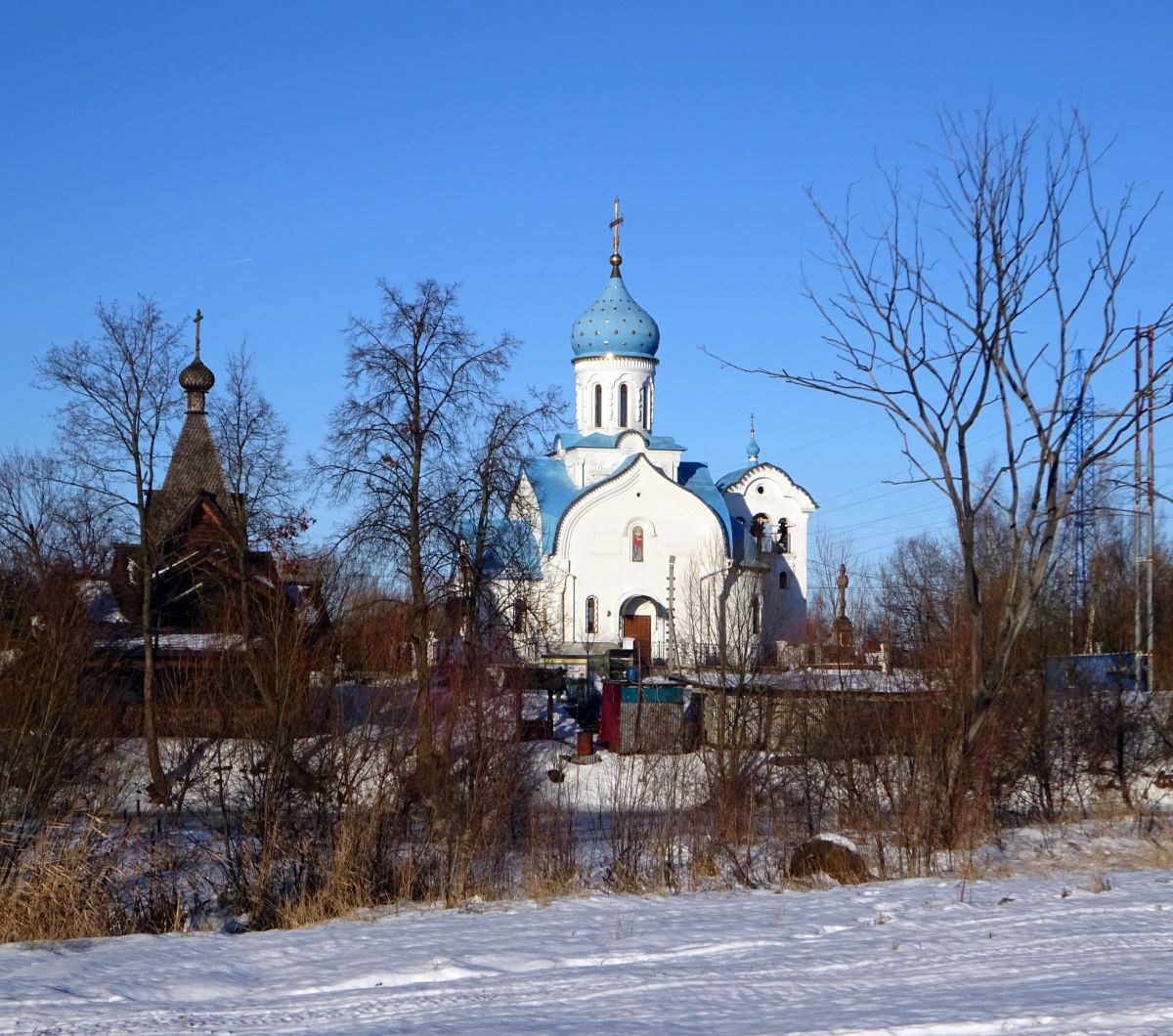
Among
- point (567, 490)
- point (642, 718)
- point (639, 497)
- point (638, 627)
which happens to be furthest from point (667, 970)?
point (567, 490)

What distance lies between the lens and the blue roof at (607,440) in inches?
1891

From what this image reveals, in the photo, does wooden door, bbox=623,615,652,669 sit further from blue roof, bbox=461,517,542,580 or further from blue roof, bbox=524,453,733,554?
blue roof, bbox=461,517,542,580

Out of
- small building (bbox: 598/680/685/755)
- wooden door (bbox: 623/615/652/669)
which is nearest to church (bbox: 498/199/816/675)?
wooden door (bbox: 623/615/652/669)

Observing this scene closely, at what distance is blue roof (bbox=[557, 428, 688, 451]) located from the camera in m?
48.0

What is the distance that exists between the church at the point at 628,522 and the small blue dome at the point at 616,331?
33 millimetres

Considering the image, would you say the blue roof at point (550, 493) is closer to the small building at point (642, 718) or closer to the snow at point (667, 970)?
the small building at point (642, 718)

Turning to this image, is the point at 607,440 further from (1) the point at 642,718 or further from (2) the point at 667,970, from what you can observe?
(2) the point at 667,970

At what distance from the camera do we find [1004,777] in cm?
1711

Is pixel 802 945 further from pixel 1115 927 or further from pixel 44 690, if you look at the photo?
pixel 44 690

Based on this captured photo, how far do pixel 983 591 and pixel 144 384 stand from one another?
13.3 metres

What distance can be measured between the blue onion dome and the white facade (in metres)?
0.03

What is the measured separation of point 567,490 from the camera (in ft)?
157

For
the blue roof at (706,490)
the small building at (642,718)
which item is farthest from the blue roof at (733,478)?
the small building at (642,718)

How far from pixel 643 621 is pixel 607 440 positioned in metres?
6.44
